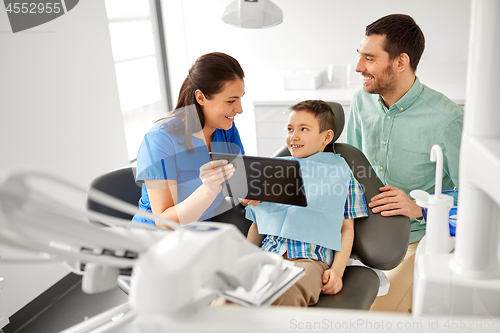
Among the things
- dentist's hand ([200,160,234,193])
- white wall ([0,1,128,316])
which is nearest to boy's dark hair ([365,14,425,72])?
dentist's hand ([200,160,234,193])

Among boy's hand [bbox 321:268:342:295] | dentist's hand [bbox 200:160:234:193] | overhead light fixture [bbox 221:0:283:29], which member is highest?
overhead light fixture [bbox 221:0:283:29]

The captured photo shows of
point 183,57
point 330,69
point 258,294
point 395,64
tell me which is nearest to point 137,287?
point 258,294

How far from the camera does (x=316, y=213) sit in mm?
1531

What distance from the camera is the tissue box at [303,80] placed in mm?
3312

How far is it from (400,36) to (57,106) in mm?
1811

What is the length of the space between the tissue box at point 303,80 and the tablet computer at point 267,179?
2.00 m

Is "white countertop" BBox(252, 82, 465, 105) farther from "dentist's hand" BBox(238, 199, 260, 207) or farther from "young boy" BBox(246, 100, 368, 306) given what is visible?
"dentist's hand" BBox(238, 199, 260, 207)

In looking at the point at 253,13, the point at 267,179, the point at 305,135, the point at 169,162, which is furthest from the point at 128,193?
the point at 253,13

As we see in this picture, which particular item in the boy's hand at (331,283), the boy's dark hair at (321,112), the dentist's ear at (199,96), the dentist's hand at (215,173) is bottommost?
the boy's hand at (331,283)

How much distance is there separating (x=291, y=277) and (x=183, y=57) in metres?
3.60

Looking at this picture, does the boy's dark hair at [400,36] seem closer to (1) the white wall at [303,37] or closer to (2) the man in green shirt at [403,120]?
(2) the man in green shirt at [403,120]

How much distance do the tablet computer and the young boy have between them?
0.10m

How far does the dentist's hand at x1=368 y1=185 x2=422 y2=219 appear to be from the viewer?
4.88 ft

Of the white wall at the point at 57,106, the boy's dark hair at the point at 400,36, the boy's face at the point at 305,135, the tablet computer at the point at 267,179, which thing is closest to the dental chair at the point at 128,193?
the tablet computer at the point at 267,179
